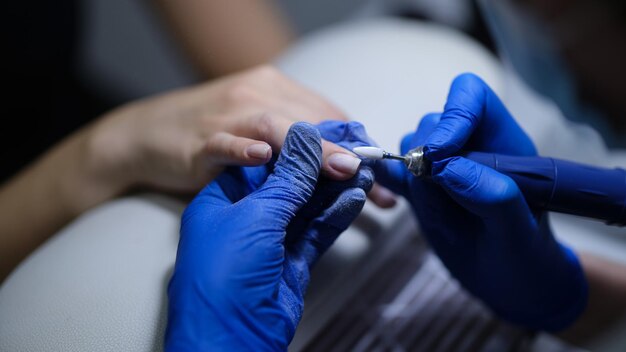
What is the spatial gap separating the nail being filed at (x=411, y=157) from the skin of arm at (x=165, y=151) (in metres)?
0.02

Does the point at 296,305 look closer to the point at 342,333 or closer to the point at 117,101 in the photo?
the point at 342,333

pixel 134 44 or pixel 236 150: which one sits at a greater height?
pixel 236 150

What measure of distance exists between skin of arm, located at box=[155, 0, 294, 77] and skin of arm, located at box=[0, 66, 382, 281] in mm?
331

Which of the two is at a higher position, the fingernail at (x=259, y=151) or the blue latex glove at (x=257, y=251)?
the fingernail at (x=259, y=151)

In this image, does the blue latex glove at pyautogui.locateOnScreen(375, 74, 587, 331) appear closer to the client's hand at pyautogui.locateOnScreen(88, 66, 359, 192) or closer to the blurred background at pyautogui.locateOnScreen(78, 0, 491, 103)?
the client's hand at pyautogui.locateOnScreen(88, 66, 359, 192)

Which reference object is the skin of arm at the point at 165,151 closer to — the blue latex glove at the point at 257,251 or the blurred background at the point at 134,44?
the blue latex glove at the point at 257,251

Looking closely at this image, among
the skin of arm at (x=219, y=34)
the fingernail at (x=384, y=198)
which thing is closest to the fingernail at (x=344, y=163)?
the fingernail at (x=384, y=198)

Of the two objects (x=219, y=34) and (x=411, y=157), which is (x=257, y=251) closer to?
(x=411, y=157)

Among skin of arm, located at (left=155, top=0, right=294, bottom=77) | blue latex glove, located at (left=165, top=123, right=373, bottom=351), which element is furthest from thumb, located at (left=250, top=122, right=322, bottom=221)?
skin of arm, located at (left=155, top=0, right=294, bottom=77)

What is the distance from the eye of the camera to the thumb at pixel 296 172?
49cm

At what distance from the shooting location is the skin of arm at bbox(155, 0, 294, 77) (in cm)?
107

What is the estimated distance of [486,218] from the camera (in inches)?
20.5

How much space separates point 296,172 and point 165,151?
0.26 m

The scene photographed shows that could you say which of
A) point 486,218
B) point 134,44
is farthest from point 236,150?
point 134,44
